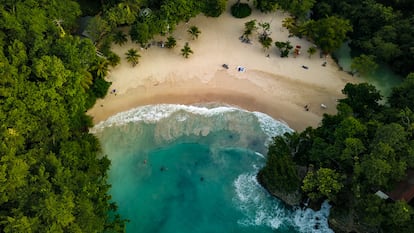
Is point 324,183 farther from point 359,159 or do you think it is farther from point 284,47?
point 284,47

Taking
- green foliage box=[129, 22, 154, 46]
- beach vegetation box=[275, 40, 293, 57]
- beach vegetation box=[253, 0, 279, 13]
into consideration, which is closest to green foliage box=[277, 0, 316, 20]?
beach vegetation box=[253, 0, 279, 13]

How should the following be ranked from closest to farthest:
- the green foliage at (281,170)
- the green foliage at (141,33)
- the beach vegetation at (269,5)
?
the green foliage at (281,170)
the green foliage at (141,33)
the beach vegetation at (269,5)

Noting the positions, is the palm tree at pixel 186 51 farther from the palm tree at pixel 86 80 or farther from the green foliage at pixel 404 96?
the green foliage at pixel 404 96

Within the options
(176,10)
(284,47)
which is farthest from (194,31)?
(284,47)

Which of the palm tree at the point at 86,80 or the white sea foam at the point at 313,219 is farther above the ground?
the palm tree at the point at 86,80

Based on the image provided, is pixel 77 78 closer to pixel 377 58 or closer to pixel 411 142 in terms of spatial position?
pixel 411 142

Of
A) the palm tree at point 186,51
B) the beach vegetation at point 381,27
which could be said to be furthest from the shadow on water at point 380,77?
the palm tree at point 186,51
